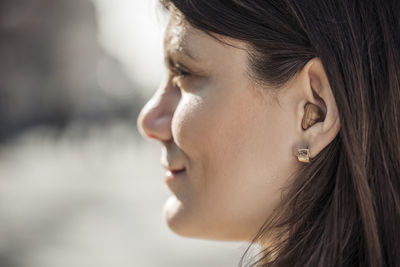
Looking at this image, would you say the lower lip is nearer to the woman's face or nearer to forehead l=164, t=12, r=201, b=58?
the woman's face

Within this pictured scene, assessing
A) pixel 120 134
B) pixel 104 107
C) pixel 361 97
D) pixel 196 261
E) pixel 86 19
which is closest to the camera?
pixel 361 97

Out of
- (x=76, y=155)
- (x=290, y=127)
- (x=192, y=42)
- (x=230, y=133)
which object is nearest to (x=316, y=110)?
(x=290, y=127)

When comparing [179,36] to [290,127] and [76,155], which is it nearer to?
[290,127]

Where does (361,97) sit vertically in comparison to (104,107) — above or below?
below

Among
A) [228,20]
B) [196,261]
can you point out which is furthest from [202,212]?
[196,261]

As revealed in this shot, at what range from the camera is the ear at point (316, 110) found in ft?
6.00

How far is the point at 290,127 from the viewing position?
189 cm

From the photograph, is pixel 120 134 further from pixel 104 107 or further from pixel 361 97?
pixel 361 97

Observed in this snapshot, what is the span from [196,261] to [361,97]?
5.58 metres

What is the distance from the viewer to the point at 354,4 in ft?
6.00

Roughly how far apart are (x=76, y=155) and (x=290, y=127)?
1362 centimetres

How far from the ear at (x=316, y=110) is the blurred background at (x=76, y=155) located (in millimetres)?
509

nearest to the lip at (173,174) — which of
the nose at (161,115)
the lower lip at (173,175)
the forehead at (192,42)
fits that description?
the lower lip at (173,175)

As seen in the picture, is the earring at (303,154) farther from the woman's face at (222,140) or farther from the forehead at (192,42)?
the forehead at (192,42)
